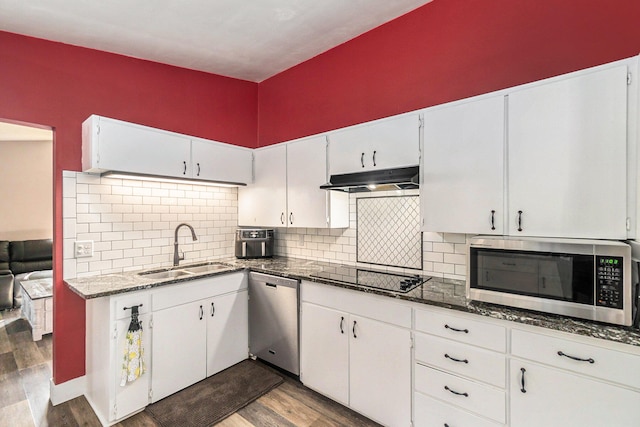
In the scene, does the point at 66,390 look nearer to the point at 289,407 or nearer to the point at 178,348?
the point at 178,348

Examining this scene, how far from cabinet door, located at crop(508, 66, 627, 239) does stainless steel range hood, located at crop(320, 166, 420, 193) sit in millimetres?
583

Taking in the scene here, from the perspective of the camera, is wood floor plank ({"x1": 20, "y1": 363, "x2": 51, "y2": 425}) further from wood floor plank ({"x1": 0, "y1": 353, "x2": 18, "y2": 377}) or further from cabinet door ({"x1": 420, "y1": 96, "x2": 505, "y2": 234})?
cabinet door ({"x1": 420, "y1": 96, "x2": 505, "y2": 234})

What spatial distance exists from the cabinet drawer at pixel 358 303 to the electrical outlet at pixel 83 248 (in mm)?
1764

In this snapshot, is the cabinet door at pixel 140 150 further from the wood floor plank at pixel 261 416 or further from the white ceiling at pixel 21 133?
the white ceiling at pixel 21 133

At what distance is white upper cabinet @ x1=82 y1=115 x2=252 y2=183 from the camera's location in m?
2.27

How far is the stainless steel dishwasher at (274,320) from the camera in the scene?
8.30ft

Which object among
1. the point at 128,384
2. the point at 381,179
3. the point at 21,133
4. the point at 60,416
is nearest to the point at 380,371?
the point at 381,179

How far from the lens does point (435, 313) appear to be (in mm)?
1783

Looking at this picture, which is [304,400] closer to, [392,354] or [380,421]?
[380,421]

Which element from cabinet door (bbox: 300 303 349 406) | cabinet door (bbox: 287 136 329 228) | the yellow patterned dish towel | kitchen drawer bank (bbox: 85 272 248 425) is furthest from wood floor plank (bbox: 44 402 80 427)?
cabinet door (bbox: 287 136 329 228)

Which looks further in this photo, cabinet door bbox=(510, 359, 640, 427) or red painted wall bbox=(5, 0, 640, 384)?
red painted wall bbox=(5, 0, 640, 384)

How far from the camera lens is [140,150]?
2473 millimetres

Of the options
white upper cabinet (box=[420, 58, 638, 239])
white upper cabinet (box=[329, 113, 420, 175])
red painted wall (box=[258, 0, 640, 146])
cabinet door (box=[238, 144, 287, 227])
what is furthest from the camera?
cabinet door (box=[238, 144, 287, 227])

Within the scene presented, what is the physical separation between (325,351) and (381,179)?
137 cm
